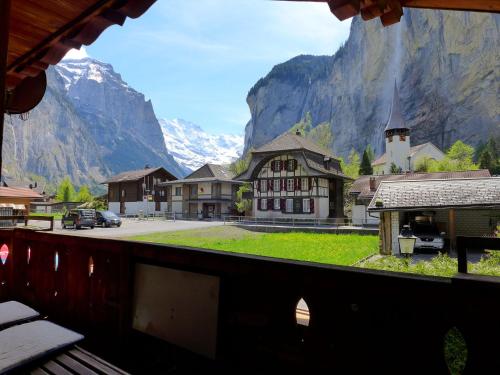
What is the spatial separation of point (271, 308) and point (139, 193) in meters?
53.9

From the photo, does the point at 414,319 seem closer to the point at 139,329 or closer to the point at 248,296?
the point at 248,296

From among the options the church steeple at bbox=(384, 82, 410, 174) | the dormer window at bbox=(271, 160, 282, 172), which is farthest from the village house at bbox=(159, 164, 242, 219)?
the church steeple at bbox=(384, 82, 410, 174)

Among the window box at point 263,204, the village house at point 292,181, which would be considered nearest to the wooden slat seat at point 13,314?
the village house at point 292,181

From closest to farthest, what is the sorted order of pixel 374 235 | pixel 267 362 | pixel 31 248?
1. pixel 267 362
2. pixel 31 248
3. pixel 374 235

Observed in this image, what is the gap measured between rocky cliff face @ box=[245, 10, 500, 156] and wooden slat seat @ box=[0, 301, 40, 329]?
239 feet

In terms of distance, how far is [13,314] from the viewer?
2.65 meters

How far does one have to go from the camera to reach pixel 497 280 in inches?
49.5

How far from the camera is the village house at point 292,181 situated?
119ft

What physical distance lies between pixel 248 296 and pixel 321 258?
539 inches

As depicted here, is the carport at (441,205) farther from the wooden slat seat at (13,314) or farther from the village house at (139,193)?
the village house at (139,193)

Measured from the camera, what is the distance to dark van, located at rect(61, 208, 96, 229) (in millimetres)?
29066

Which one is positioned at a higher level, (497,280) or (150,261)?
(497,280)

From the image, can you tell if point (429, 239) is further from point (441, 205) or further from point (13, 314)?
point (13, 314)

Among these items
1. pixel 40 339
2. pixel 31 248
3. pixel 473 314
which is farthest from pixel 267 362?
pixel 31 248
